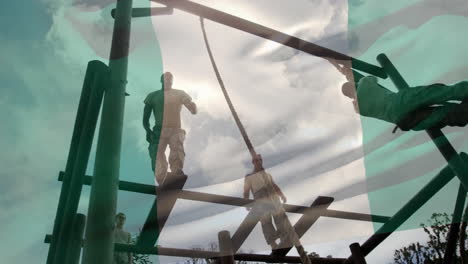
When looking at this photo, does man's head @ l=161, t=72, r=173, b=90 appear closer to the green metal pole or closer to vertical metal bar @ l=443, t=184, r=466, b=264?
the green metal pole

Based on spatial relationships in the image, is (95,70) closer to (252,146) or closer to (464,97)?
(252,146)

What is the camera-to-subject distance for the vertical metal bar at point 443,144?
11.2 feet

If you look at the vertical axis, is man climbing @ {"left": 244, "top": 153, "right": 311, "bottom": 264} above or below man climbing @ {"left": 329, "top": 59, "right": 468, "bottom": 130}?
below

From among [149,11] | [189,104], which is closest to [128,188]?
[189,104]

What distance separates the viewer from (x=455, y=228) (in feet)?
17.7

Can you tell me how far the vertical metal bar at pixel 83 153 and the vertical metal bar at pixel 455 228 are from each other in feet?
14.8

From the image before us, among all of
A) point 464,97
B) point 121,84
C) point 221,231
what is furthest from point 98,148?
point 464,97

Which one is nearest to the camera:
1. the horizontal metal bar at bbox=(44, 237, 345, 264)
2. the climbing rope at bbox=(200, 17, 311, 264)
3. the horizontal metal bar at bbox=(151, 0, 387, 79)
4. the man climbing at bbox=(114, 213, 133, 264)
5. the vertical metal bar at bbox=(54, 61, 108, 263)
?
the climbing rope at bbox=(200, 17, 311, 264)

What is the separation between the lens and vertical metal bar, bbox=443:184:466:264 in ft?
17.0

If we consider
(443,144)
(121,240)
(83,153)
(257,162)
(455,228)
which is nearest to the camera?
(257,162)

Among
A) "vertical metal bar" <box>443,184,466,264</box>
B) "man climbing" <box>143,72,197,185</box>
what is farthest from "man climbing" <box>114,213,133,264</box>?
"vertical metal bar" <box>443,184,466,264</box>

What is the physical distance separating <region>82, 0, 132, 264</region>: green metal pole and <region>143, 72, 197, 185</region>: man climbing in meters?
1.56

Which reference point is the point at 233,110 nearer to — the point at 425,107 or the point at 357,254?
the point at 425,107

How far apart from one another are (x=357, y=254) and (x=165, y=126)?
10.9 feet
